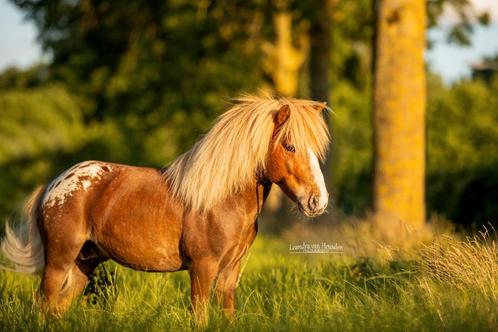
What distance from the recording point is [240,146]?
20.4 feet

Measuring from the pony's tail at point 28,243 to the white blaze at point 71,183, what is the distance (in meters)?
0.28

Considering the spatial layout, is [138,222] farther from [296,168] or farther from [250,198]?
[296,168]

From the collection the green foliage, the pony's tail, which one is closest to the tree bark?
the green foliage

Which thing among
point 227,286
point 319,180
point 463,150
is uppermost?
point 319,180

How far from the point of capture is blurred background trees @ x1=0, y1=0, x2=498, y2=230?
19.9m

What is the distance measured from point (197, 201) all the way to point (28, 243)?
1.79 m

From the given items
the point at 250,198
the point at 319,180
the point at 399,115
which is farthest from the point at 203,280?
the point at 399,115

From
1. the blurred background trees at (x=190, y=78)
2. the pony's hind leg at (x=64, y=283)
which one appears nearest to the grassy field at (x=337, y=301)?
the pony's hind leg at (x=64, y=283)

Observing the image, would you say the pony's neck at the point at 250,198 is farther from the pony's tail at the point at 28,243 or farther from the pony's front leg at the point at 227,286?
the pony's tail at the point at 28,243

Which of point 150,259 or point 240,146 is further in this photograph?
point 150,259

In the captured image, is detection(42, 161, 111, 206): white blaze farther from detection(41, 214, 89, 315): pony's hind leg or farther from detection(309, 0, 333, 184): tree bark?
detection(309, 0, 333, 184): tree bark

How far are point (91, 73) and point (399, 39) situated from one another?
1357cm

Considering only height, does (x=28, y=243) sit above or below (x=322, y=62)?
below

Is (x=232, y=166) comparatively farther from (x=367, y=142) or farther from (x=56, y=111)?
(x=56, y=111)
